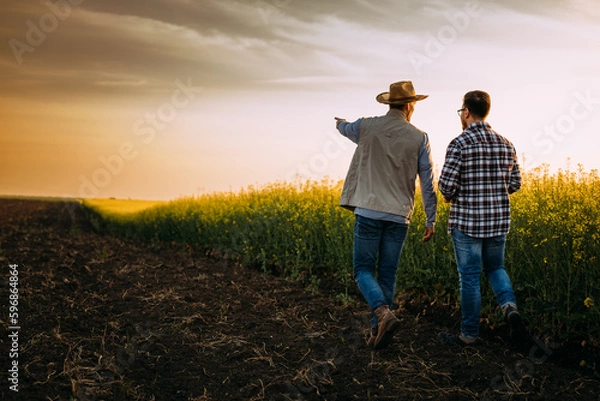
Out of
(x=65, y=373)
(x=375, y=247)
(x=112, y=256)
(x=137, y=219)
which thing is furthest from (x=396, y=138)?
(x=137, y=219)

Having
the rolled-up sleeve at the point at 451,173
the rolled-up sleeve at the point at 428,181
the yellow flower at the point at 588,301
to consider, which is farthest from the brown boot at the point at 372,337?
the yellow flower at the point at 588,301

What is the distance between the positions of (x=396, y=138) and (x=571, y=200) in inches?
115

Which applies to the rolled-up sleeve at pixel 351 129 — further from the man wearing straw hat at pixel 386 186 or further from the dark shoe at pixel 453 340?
the dark shoe at pixel 453 340

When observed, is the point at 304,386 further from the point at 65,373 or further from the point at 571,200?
the point at 571,200

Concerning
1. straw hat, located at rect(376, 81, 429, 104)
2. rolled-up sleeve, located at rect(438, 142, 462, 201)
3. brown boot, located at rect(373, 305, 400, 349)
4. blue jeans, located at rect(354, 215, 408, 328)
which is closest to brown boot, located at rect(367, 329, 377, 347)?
brown boot, located at rect(373, 305, 400, 349)

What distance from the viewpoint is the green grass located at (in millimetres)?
6410

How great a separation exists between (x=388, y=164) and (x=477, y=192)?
39.0 inches

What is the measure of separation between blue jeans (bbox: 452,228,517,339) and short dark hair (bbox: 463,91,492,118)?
127 cm

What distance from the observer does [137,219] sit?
996 inches

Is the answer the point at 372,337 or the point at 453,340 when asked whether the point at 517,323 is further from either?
the point at 372,337

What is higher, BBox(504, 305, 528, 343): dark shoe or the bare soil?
BBox(504, 305, 528, 343): dark shoe

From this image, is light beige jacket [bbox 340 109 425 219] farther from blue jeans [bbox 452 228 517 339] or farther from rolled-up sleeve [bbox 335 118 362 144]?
blue jeans [bbox 452 228 517 339]

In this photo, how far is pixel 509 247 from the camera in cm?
711

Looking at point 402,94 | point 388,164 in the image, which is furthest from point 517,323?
point 402,94
